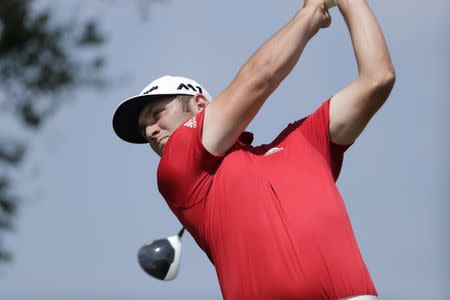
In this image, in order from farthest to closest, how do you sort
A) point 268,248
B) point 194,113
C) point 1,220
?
point 1,220 < point 194,113 < point 268,248

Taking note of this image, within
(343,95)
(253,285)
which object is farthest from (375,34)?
(253,285)

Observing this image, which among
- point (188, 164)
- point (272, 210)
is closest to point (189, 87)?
point (188, 164)

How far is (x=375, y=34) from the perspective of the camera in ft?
13.3

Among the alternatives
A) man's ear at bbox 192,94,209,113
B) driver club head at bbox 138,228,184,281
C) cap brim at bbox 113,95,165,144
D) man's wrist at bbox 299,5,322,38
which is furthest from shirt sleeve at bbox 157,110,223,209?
man's wrist at bbox 299,5,322,38

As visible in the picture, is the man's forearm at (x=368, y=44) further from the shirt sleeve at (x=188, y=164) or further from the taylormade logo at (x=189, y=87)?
the taylormade logo at (x=189, y=87)

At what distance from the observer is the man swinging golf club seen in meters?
3.88

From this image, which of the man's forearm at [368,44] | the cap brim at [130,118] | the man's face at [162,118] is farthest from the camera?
the cap brim at [130,118]

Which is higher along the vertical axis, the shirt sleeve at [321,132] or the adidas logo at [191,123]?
the adidas logo at [191,123]

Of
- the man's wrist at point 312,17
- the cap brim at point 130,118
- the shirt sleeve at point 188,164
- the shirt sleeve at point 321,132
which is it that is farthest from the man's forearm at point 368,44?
the cap brim at point 130,118

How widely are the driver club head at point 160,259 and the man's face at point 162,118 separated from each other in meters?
0.49

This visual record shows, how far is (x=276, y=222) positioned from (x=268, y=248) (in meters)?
0.10

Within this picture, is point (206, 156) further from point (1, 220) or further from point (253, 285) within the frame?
point (1, 220)

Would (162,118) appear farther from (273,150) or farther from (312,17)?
(312,17)

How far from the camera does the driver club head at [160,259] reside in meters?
4.23
